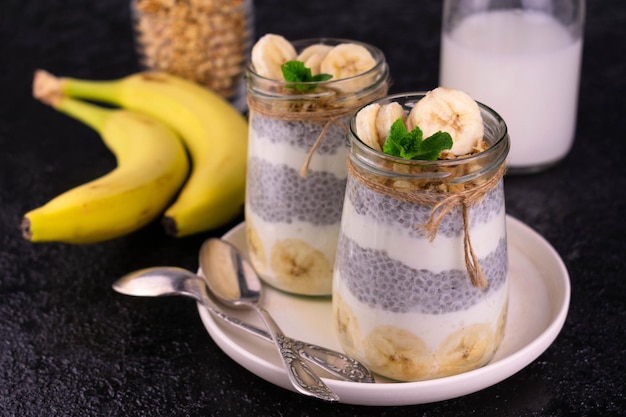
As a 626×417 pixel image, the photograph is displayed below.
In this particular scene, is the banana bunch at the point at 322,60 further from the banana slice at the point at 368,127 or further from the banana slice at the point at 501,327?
the banana slice at the point at 501,327

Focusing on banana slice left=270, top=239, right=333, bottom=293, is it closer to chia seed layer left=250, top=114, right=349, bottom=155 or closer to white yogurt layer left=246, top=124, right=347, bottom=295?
white yogurt layer left=246, top=124, right=347, bottom=295

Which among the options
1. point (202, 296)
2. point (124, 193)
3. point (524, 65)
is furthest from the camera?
point (524, 65)

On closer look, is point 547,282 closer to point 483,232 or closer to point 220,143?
point 483,232

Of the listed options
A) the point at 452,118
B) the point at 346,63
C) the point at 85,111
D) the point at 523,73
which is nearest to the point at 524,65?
the point at 523,73

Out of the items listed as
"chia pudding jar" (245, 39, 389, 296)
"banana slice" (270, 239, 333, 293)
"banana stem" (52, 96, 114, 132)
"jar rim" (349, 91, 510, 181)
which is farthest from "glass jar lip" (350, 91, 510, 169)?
"banana stem" (52, 96, 114, 132)

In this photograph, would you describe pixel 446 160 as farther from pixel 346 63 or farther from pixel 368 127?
pixel 346 63

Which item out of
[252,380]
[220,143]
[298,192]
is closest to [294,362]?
[252,380]
